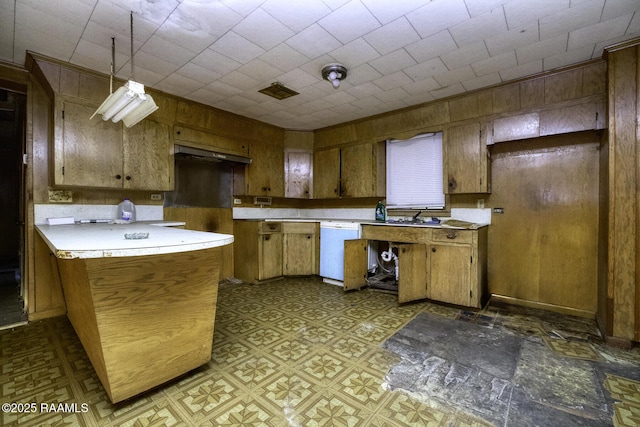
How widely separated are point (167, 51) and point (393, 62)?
216 cm

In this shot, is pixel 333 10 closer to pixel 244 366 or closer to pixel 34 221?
pixel 244 366

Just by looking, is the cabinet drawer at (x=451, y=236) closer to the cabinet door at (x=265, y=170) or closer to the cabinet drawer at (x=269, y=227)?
the cabinet drawer at (x=269, y=227)

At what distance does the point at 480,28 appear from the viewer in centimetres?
225

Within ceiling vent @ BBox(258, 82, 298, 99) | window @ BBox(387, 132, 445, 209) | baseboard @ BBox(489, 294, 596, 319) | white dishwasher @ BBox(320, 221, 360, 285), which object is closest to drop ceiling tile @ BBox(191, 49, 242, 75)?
ceiling vent @ BBox(258, 82, 298, 99)

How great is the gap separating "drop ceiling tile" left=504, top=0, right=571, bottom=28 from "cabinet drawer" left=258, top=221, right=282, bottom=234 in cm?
349

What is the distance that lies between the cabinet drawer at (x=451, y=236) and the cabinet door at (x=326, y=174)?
74.5 inches

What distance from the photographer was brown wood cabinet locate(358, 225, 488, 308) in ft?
9.98

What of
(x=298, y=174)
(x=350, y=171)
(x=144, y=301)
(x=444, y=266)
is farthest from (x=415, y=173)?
(x=144, y=301)

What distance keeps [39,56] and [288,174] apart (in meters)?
3.25

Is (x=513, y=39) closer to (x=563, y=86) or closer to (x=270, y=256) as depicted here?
(x=563, y=86)

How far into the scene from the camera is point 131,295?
1.47 m

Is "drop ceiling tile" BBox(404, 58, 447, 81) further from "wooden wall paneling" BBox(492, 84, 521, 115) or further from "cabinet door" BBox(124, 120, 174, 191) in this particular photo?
"cabinet door" BBox(124, 120, 174, 191)

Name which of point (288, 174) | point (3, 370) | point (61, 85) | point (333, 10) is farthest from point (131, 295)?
point (288, 174)

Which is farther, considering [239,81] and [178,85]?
[178,85]
